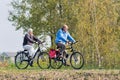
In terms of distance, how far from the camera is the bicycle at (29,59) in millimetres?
19016

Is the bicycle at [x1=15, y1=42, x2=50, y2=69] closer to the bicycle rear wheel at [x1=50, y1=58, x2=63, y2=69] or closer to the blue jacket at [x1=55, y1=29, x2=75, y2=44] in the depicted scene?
the bicycle rear wheel at [x1=50, y1=58, x2=63, y2=69]

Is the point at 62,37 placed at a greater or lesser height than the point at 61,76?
greater

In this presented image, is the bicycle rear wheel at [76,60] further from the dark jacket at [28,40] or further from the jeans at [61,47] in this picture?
the dark jacket at [28,40]

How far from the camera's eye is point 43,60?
62.4ft

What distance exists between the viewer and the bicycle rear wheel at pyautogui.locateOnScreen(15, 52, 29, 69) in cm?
1941

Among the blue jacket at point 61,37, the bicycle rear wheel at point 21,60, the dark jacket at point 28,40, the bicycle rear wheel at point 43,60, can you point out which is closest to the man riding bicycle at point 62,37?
the blue jacket at point 61,37

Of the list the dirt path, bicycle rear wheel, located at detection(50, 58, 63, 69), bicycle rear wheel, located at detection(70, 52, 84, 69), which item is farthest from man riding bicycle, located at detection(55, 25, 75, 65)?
the dirt path

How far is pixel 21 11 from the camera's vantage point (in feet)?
145

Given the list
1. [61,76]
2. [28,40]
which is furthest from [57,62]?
[61,76]

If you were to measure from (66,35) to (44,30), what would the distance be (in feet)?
74.5

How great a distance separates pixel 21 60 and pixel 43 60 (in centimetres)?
105

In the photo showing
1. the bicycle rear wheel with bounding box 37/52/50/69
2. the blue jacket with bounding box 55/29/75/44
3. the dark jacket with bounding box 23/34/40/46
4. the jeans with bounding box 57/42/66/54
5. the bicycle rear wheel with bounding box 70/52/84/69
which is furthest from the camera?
the bicycle rear wheel with bounding box 37/52/50/69

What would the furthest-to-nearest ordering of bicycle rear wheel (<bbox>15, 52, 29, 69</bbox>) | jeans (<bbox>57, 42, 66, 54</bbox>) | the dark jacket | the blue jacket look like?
bicycle rear wheel (<bbox>15, 52, 29, 69</bbox>)
the dark jacket
jeans (<bbox>57, 42, 66, 54</bbox>)
the blue jacket

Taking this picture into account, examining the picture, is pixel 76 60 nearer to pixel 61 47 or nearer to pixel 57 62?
pixel 61 47
